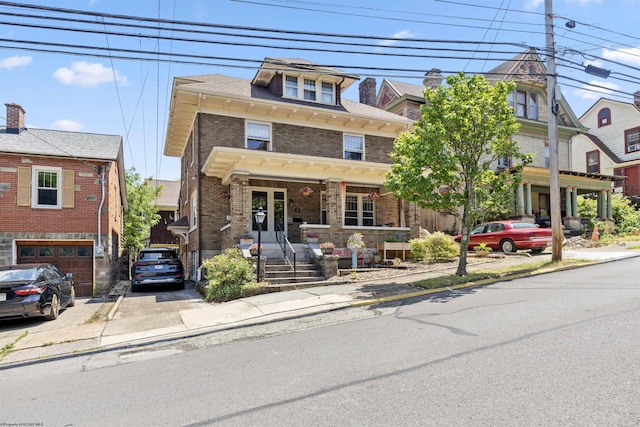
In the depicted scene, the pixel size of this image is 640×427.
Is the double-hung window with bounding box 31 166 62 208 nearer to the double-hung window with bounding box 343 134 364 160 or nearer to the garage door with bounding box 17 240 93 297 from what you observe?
the garage door with bounding box 17 240 93 297

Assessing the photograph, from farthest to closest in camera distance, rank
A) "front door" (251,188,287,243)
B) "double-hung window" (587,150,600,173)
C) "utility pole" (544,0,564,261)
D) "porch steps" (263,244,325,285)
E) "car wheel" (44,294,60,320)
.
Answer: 1. "double-hung window" (587,150,600,173)
2. "front door" (251,188,287,243)
3. "utility pole" (544,0,564,261)
4. "porch steps" (263,244,325,285)
5. "car wheel" (44,294,60,320)

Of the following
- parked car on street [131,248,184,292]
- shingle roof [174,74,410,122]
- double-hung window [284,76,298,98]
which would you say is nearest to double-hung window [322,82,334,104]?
shingle roof [174,74,410,122]

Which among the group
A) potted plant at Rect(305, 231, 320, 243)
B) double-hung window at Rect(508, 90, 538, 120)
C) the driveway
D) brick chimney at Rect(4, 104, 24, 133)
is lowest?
the driveway

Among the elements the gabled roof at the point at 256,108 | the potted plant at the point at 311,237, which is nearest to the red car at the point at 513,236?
the gabled roof at the point at 256,108

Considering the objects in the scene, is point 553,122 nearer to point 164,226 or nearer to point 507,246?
point 507,246

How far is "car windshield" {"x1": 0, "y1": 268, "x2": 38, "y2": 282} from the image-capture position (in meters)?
9.80

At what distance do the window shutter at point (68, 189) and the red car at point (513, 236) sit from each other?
16039 millimetres

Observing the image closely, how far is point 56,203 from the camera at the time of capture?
1602 cm

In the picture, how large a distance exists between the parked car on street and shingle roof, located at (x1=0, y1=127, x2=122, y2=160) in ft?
15.0

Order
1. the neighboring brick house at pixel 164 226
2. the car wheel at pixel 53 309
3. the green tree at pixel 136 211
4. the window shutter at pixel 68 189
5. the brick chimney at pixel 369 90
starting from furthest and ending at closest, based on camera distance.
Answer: the neighboring brick house at pixel 164 226, the green tree at pixel 136 211, the brick chimney at pixel 369 90, the window shutter at pixel 68 189, the car wheel at pixel 53 309

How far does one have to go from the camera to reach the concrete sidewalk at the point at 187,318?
7.58 meters

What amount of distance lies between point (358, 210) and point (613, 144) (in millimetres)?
26912

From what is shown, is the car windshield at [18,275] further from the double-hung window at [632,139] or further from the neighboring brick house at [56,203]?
the double-hung window at [632,139]

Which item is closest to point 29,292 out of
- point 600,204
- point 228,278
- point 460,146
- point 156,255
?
point 228,278
